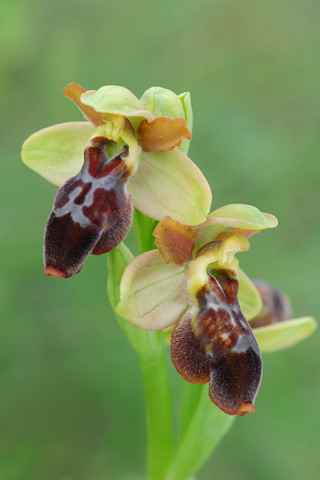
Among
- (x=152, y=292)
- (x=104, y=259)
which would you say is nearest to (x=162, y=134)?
(x=152, y=292)

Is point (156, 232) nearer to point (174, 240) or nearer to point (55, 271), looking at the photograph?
point (174, 240)

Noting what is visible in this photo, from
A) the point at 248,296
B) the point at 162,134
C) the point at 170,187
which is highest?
the point at 162,134

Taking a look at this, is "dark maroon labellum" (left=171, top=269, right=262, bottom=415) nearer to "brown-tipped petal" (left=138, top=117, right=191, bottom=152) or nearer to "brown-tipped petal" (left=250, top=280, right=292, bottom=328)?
"brown-tipped petal" (left=138, top=117, right=191, bottom=152)

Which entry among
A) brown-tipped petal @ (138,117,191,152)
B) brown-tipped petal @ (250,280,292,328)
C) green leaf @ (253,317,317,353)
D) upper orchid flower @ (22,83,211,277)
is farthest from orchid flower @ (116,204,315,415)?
brown-tipped petal @ (250,280,292,328)

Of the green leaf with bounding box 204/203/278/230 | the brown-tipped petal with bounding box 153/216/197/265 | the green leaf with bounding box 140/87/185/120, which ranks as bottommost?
the brown-tipped petal with bounding box 153/216/197/265

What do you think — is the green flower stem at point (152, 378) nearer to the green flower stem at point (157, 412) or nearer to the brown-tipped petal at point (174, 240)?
the green flower stem at point (157, 412)

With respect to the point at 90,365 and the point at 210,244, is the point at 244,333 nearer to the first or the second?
the point at 210,244
